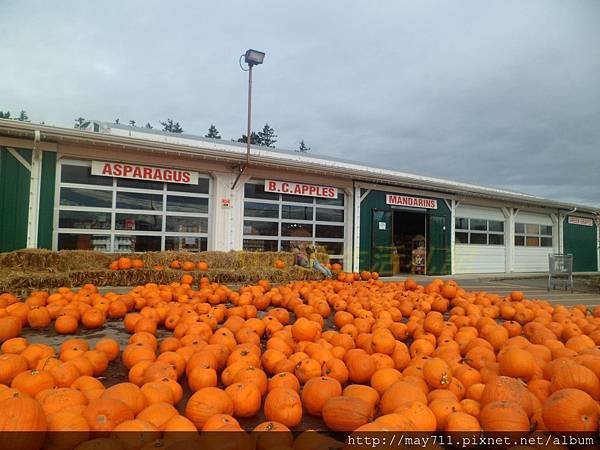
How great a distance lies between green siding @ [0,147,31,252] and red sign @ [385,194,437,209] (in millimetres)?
10914

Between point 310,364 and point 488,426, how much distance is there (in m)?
1.26

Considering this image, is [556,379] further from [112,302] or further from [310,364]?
[112,302]

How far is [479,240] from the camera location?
58.1 ft

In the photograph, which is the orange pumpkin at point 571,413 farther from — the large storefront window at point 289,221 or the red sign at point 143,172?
the large storefront window at point 289,221

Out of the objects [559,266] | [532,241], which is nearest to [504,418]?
[559,266]

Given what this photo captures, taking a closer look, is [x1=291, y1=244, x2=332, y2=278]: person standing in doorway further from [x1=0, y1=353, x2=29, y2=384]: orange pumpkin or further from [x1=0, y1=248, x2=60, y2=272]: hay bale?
[x1=0, y1=353, x2=29, y2=384]: orange pumpkin

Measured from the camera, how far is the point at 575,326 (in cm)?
408

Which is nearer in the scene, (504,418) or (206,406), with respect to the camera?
(504,418)

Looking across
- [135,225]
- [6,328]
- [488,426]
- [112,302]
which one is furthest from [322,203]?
[488,426]

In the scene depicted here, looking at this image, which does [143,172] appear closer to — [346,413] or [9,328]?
[9,328]

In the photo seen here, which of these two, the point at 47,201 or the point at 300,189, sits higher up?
the point at 300,189

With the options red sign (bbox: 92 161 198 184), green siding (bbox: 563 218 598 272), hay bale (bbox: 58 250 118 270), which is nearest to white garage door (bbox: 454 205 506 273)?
green siding (bbox: 563 218 598 272)

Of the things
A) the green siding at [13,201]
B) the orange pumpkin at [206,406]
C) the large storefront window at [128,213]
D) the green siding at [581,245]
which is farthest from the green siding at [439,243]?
the orange pumpkin at [206,406]

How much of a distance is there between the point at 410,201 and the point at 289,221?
5.37m
